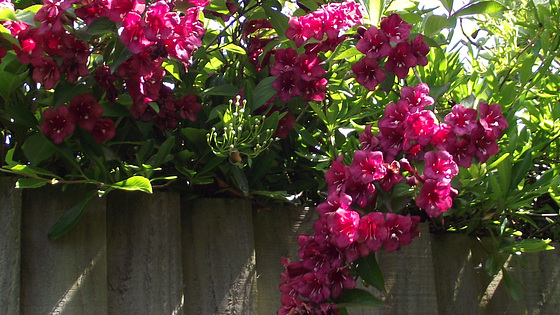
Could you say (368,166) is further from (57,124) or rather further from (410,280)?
(57,124)

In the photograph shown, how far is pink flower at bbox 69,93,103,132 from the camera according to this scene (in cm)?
141

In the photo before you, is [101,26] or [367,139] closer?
[101,26]

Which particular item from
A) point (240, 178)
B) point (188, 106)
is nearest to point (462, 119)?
point (240, 178)

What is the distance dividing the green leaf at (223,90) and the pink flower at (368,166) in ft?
1.10

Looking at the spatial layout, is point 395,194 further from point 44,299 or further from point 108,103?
point 44,299

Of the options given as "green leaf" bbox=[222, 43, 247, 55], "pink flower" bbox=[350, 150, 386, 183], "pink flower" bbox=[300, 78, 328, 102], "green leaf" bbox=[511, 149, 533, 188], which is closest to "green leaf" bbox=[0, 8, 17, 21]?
"green leaf" bbox=[222, 43, 247, 55]

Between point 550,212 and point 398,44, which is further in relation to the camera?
point 550,212

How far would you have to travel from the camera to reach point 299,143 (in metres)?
1.75

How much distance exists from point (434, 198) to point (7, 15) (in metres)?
0.89

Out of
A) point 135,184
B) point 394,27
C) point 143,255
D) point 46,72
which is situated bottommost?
point 143,255

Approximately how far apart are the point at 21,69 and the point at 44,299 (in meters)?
0.47

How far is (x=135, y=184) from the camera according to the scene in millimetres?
1349

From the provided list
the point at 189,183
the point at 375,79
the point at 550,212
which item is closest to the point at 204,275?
the point at 189,183

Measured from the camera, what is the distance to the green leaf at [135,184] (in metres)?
1.33
